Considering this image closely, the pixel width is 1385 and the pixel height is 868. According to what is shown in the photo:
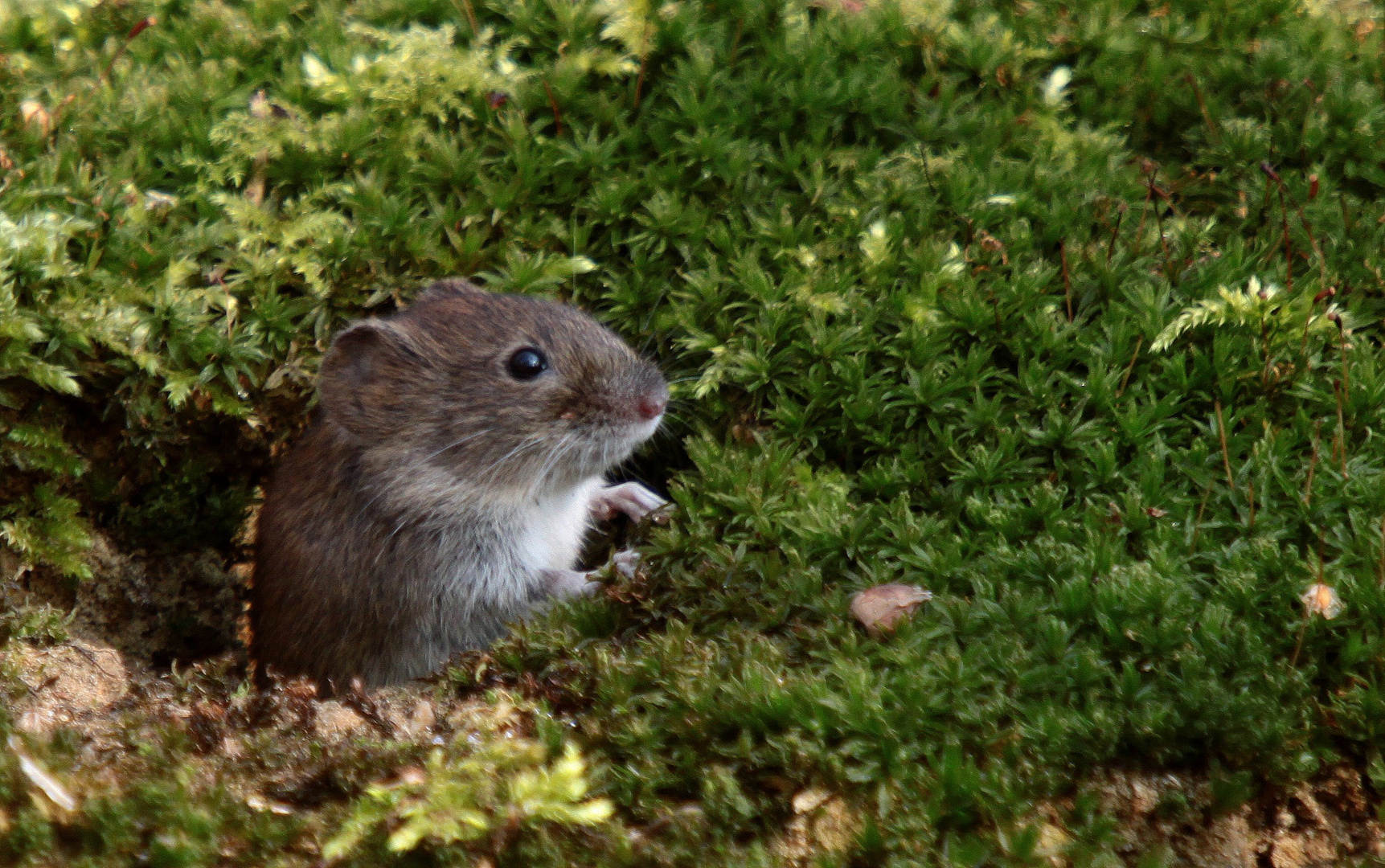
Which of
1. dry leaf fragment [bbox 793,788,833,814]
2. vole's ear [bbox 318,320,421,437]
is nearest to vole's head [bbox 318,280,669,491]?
vole's ear [bbox 318,320,421,437]

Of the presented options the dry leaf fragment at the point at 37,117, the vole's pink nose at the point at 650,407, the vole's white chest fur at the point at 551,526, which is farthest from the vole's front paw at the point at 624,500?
the dry leaf fragment at the point at 37,117

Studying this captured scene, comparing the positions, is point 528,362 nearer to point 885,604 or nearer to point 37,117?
point 885,604

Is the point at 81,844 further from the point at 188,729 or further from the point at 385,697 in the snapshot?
the point at 385,697

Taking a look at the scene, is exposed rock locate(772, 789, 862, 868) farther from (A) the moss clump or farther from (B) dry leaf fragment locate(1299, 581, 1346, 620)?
(B) dry leaf fragment locate(1299, 581, 1346, 620)

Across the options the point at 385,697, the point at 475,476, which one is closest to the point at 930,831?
the point at 385,697

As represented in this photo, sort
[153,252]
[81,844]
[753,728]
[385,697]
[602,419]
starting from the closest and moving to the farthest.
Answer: [81,844]
[753,728]
[385,697]
[602,419]
[153,252]

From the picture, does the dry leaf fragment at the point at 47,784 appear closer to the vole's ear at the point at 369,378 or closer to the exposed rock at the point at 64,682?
the exposed rock at the point at 64,682
